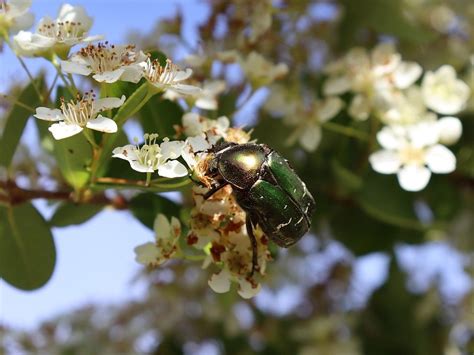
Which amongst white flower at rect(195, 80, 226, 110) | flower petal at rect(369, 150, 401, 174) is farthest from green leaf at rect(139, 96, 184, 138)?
flower petal at rect(369, 150, 401, 174)

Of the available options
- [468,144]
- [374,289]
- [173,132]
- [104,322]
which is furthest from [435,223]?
[104,322]

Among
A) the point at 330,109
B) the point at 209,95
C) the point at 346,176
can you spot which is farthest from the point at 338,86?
the point at 209,95

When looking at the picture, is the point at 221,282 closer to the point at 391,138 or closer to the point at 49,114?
the point at 49,114

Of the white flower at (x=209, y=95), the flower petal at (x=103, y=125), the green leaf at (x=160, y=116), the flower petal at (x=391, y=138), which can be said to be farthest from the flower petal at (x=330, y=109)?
the flower petal at (x=103, y=125)

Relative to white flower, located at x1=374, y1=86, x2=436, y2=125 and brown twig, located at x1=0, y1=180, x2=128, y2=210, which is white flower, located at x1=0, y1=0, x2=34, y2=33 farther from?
white flower, located at x1=374, y1=86, x2=436, y2=125

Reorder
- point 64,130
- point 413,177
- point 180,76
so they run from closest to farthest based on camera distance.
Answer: point 64,130
point 180,76
point 413,177

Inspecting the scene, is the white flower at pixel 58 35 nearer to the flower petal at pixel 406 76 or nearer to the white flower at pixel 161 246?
the white flower at pixel 161 246
